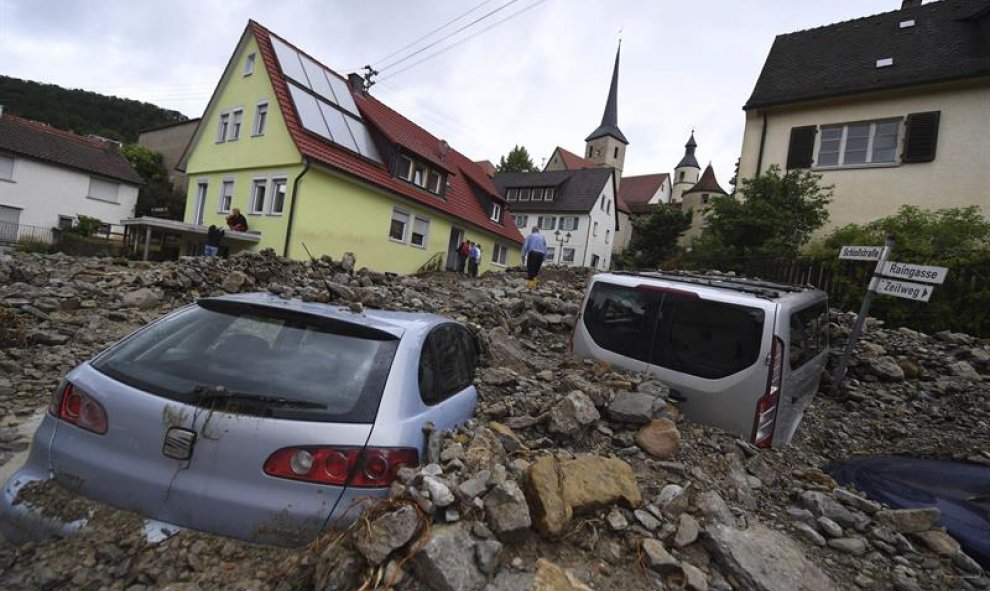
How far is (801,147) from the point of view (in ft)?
52.6

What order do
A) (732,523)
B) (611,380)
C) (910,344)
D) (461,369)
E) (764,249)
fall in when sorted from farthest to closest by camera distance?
(764,249) < (910,344) < (611,380) < (461,369) < (732,523)

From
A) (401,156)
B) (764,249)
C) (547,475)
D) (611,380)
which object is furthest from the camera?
(401,156)

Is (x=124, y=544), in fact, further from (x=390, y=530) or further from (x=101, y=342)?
(x=101, y=342)

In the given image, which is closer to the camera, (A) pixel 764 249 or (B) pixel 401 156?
(A) pixel 764 249

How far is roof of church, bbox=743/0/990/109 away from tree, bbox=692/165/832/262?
11.4 feet

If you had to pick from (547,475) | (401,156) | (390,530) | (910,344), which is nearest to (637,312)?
(547,475)

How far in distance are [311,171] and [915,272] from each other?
668 inches

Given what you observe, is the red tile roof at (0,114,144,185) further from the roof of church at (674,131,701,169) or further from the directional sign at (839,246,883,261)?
the roof of church at (674,131,701,169)

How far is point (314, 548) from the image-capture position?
6.26 feet

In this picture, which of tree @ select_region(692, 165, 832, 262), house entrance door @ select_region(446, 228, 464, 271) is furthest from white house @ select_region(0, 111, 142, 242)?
tree @ select_region(692, 165, 832, 262)

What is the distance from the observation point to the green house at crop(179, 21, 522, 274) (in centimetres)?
1755

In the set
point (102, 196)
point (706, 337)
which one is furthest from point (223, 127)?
point (706, 337)

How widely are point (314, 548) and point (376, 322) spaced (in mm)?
1138

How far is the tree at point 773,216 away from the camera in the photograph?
14.5 metres
